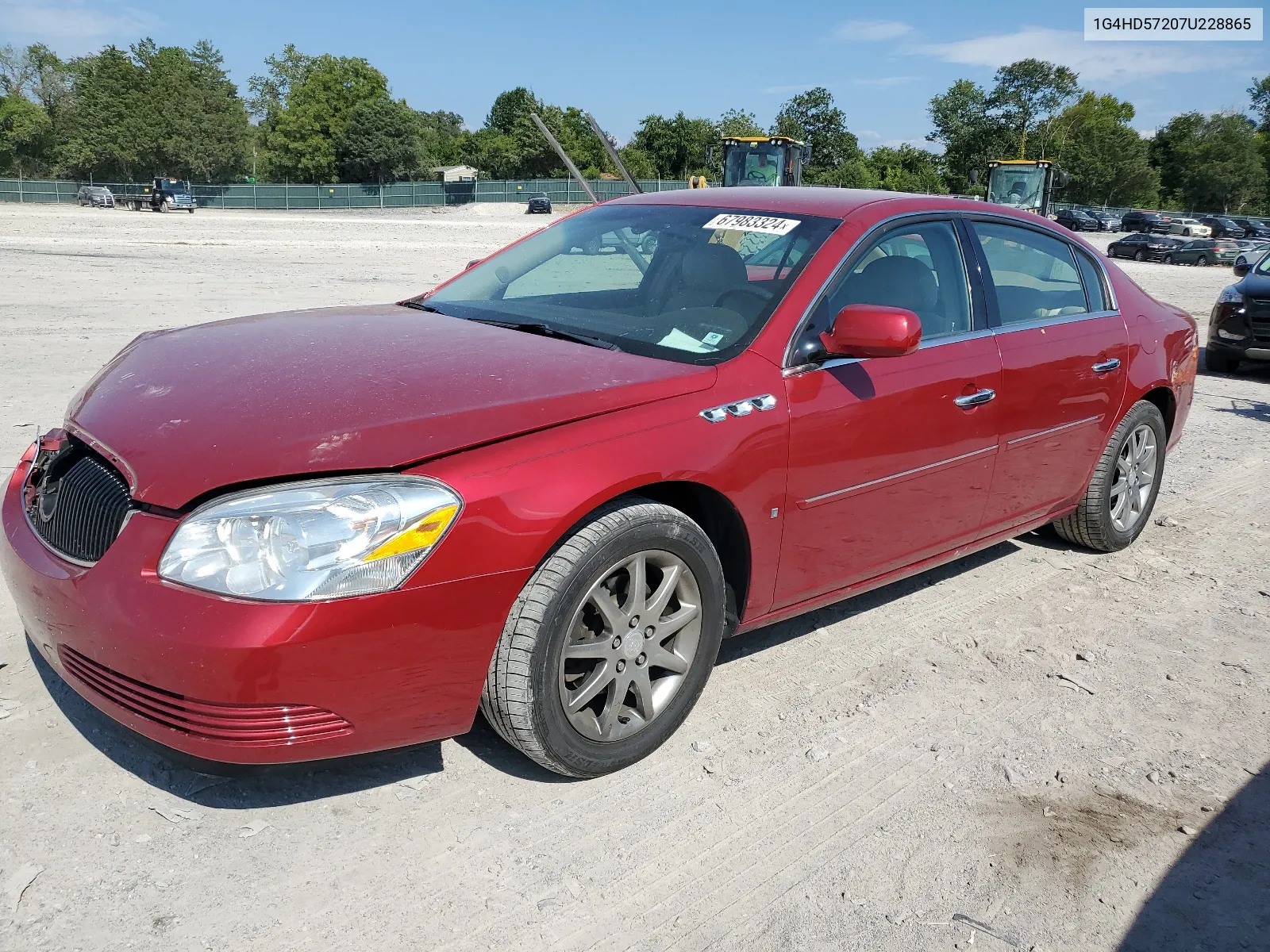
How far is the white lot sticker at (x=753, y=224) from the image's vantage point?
362 cm

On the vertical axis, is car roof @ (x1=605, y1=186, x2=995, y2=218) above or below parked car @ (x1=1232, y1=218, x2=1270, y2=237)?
above

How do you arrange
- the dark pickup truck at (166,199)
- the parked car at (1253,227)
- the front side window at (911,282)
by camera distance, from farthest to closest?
1. the dark pickup truck at (166,199)
2. the parked car at (1253,227)
3. the front side window at (911,282)

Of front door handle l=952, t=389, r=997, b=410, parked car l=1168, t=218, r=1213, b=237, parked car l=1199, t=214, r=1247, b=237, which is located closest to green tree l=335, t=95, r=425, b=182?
parked car l=1168, t=218, r=1213, b=237

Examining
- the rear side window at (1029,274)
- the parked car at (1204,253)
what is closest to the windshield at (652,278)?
the rear side window at (1029,274)

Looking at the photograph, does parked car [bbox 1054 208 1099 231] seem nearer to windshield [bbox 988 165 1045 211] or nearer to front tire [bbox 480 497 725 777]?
windshield [bbox 988 165 1045 211]

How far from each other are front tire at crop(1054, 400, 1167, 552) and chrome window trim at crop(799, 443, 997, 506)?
1.13m

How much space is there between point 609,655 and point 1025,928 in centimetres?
121

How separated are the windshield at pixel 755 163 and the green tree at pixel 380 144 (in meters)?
58.8

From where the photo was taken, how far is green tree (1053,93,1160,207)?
86.6 metres

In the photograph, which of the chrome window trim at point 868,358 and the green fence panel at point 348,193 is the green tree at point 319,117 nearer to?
the green fence panel at point 348,193

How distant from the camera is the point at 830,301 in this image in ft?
11.1

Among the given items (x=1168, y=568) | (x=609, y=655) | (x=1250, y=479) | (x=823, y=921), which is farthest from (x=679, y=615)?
(x=1250, y=479)

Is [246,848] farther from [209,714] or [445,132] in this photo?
[445,132]

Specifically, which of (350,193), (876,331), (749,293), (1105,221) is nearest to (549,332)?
(749,293)
